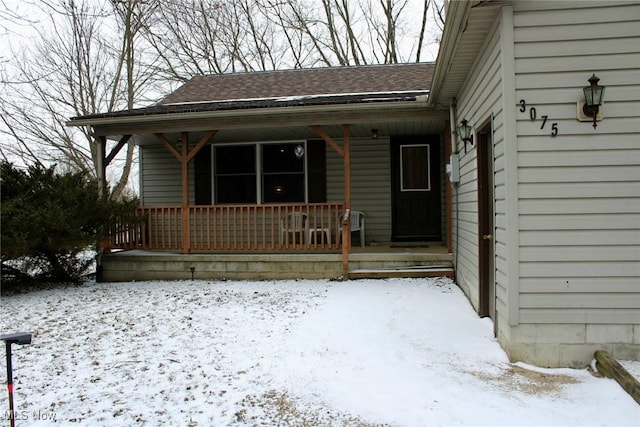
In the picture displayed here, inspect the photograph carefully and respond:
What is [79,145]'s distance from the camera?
18.6 m

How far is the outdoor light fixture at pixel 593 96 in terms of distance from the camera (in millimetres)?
3320

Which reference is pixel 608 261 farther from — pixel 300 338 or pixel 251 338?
pixel 251 338

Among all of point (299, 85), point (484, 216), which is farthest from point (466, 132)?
point (299, 85)

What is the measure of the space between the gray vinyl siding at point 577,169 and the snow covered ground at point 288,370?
0.62 metres

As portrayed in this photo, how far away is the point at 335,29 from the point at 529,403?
1930 cm

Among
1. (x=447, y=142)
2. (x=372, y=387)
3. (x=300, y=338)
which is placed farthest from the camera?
(x=447, y=142)

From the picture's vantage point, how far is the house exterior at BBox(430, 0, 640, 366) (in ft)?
11.1

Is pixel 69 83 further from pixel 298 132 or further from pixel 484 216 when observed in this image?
pixel 484 216

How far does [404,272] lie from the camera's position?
274 inches

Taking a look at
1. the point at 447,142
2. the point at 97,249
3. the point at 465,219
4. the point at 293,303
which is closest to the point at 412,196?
the point at 447,142

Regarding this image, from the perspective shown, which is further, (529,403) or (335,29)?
(335,29)

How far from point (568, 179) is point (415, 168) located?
213 inches

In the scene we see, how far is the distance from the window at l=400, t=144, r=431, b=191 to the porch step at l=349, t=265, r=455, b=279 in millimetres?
2293

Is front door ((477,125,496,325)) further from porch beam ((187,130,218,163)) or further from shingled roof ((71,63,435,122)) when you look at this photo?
porch beam ((187,130,218,163))
